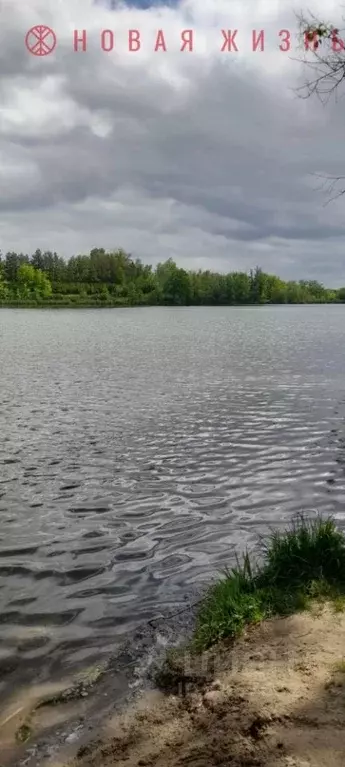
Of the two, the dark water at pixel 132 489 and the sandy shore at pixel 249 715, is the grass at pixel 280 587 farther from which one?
the dark water at pixel 132 489

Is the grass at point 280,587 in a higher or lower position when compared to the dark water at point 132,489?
higher

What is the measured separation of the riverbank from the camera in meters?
4.87

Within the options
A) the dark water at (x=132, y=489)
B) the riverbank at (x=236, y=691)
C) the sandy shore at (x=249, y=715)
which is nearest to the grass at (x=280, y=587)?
the riverbank at (x=236, y=691)

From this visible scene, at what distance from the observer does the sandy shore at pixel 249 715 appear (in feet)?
15.4

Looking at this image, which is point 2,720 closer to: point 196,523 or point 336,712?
point 336,712

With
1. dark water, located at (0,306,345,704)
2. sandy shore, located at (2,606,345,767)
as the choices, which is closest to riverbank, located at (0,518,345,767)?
sandy shore, located at (2,606,345,767)

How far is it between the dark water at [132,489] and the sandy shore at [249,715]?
63.4 inches

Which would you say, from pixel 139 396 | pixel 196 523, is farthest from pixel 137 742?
pixel 139 396

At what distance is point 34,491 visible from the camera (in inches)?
523

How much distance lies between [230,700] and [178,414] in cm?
1625

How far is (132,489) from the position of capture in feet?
44.0

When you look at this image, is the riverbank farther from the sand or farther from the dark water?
the dark water

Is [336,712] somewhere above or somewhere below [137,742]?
above

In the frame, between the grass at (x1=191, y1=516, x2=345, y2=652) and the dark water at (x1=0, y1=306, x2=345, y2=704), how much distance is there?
1143mm
